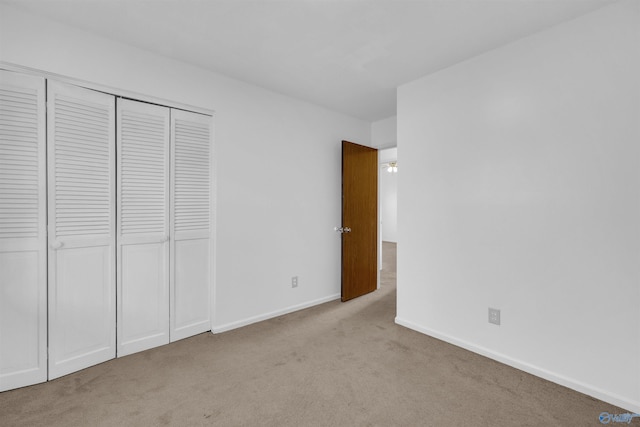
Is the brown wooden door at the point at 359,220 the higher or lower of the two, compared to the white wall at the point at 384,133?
lower

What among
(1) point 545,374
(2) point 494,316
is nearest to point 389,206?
(2) point 494,316

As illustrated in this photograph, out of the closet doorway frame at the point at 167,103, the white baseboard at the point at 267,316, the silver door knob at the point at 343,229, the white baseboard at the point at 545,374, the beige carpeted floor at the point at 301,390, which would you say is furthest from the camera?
the silver door knob at the point at 343,229

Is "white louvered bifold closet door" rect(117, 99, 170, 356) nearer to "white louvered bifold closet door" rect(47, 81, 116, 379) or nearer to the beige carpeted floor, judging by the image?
"white louvered bifold closet door" rect(47, 81, 116, 379)

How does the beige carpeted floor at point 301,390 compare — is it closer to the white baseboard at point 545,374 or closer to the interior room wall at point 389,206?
the white baseboard at point 545,374

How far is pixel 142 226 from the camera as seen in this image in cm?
244

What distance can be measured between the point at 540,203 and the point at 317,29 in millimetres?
2069

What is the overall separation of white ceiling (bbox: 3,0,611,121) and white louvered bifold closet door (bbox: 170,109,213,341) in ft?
2.11

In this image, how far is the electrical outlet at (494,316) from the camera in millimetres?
Result: 2342

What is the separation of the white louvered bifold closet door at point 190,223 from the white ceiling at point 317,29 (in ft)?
2.11

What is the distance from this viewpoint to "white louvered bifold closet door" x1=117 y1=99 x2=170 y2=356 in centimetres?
234

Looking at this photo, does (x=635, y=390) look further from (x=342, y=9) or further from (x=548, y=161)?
(x=342, y=9)

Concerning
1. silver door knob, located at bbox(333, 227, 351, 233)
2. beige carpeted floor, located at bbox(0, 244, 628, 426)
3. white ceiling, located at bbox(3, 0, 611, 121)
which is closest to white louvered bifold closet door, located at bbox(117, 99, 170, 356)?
beige carpeted floor, located at bbox(0, 244, 628, 426)

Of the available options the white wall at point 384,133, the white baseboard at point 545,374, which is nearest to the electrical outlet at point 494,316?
the white baseboard at point 545,374

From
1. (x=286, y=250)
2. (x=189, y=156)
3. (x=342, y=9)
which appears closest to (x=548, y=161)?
(x=342, y=9)
